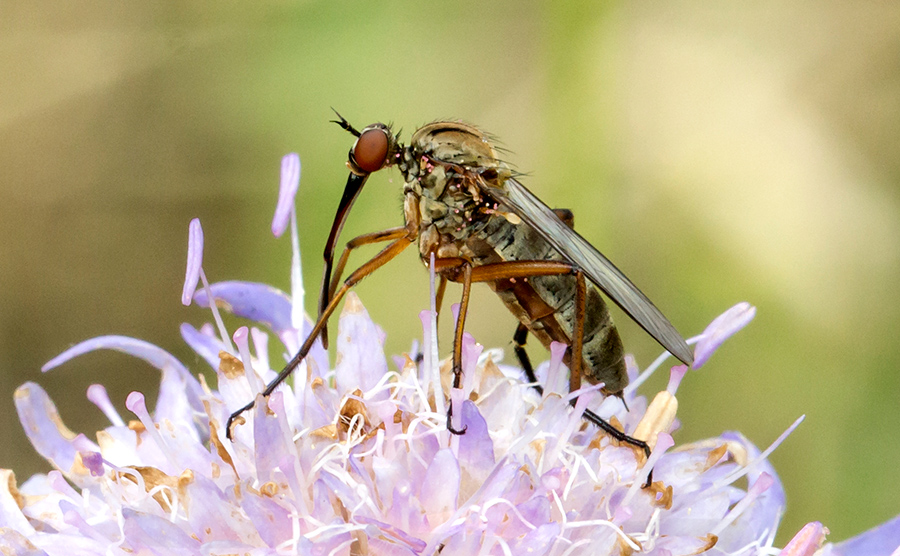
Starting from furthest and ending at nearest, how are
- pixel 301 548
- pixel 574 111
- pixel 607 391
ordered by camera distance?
1. pixel 574 111
2. pixel 607 391
3. pixel 301 548

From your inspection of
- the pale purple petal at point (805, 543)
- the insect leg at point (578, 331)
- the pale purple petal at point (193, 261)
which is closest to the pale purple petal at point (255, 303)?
the pale purple petal at point (193, 261)

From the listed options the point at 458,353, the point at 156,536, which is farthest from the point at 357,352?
the point at 156,536

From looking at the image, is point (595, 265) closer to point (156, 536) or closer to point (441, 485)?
point (441, 485)

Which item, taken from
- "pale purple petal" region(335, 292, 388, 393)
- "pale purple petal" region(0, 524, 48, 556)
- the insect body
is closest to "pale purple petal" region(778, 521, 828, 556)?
the insect body

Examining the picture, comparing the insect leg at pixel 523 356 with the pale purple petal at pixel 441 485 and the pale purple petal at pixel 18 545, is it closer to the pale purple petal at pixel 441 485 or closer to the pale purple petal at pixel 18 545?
the pale purple petal at pixel 441 485

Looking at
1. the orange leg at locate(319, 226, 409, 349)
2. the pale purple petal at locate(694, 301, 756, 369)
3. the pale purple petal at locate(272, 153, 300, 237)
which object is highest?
the pale purple petal at locate(272, 153, 300, 237)

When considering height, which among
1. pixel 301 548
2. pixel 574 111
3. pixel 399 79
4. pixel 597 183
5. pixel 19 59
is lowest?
pixel 301 548

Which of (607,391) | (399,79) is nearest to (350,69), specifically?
(399,79)

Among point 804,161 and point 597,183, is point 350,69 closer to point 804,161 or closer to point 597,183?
point 597,183

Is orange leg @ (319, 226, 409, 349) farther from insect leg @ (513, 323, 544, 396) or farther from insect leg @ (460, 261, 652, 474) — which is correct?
insect leg @ (513, 323, 544, 396)
